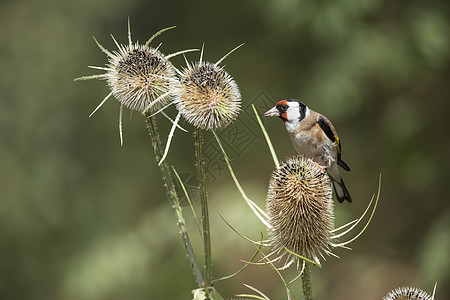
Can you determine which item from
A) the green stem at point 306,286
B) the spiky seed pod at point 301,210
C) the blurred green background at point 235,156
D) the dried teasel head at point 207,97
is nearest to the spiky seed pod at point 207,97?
the dried teasel head at point 207,97

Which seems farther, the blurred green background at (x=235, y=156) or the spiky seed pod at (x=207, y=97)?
the blurred green background at (x=235, y=156)

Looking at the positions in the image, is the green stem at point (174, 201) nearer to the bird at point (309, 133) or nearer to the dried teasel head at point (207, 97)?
the dried teasel head at point (207, 97)

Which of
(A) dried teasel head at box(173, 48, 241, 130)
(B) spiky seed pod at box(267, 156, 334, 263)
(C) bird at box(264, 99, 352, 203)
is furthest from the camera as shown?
(C) bird at box(264, 99, 352, 203)

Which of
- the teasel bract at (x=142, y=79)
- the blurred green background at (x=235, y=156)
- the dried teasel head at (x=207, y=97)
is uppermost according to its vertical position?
the blurred green background at (x=235, y=156)

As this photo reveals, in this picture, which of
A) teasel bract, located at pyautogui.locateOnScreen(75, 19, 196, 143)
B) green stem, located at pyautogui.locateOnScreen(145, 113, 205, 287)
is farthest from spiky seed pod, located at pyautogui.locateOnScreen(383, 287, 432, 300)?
teasel bract, located at pyautogui.locateOnScreen(75, 19, 196, 143)

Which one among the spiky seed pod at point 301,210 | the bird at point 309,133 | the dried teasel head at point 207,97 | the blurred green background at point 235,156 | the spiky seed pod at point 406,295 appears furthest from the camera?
the blurred green background at point 235,156

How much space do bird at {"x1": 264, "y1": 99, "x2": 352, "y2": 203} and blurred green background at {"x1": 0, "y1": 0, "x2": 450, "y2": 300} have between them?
177 cm

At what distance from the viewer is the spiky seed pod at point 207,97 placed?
41.8 inches

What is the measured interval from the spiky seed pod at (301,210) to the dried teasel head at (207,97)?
0.22m

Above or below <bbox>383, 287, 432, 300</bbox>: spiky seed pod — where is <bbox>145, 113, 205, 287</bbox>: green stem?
above

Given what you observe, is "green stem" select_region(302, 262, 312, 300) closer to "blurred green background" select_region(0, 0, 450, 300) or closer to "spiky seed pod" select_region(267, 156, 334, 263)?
"spiky seed pod" select_region(267, 156, 334, 263)

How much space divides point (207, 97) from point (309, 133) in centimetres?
68

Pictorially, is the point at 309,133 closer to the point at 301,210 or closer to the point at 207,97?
the point at 301,210

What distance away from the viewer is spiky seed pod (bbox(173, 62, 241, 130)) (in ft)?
3.49
